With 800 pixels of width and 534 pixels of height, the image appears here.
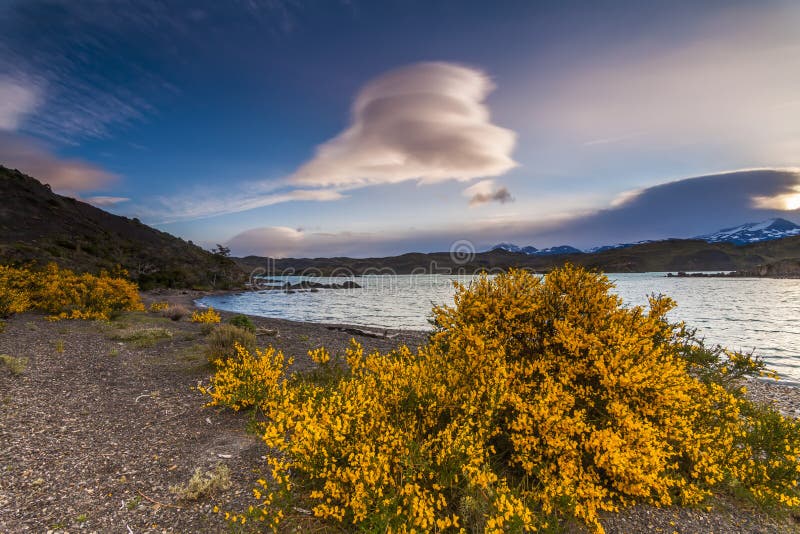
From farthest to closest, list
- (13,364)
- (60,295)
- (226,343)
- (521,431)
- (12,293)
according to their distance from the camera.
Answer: (60,295) → (12,293) → (226,343) → (13,364) → (521,431)

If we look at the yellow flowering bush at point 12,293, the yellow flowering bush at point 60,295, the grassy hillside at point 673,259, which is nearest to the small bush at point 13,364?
the yellow flowering bush at point 60,295

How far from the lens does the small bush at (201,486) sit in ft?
14.3

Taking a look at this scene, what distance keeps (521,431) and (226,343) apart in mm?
9670

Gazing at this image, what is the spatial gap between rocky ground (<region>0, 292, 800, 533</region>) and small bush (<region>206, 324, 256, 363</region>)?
1.50ft

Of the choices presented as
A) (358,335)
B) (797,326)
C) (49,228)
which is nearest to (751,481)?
(358,335)

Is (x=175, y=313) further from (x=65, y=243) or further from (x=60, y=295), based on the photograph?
(x=65, y=243)

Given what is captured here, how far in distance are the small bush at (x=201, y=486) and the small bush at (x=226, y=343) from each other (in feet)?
17.8

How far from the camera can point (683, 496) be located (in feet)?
15.4

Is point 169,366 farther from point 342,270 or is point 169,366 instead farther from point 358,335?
point 342,270

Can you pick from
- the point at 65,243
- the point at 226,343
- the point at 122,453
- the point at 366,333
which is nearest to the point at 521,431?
the point at 122,453

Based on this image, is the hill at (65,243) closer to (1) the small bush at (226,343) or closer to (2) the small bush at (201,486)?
(1) the small bush at (226,343)

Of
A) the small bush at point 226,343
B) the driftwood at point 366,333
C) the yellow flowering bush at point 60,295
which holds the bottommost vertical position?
the driftwood at point 366,333

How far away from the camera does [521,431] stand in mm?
4973

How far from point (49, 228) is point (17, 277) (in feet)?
145
